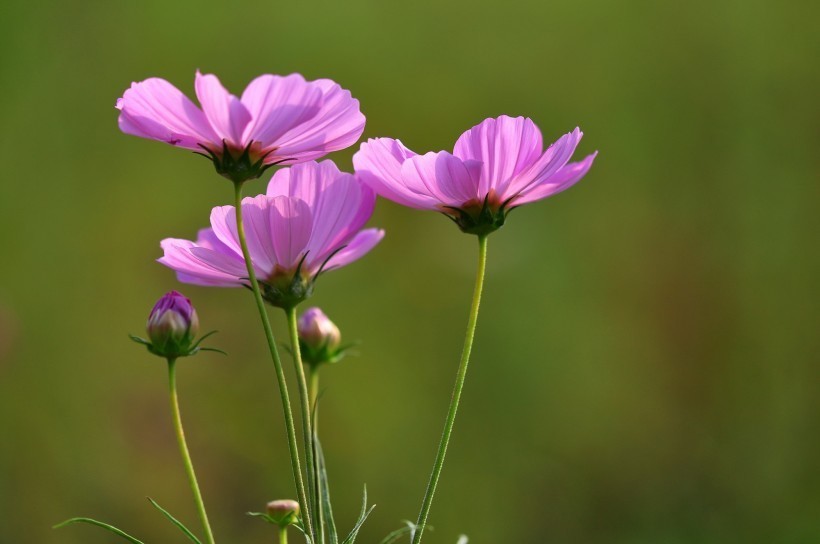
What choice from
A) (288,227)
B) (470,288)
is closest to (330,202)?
(288,227)

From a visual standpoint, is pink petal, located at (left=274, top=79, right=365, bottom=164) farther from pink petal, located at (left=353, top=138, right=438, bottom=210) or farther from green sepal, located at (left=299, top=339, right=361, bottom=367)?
green sepal, located at (left=299, top=339, right=361, bottom=367)

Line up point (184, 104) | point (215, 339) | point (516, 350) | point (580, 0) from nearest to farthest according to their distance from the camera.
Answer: point (184, 104), point (215, 339), point (516, 350), point (580, 0)

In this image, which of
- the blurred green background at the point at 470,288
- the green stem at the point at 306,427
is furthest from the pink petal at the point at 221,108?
the blurred green background at the point at 470,288

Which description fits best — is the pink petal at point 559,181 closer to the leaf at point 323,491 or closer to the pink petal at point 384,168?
the pink petal at point 384,168

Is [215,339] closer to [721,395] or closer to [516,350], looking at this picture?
[516,350]

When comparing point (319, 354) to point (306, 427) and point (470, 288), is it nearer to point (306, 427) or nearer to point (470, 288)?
point (306, 427)

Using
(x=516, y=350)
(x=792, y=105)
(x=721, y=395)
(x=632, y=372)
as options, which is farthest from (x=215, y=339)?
(x=792, y=105)

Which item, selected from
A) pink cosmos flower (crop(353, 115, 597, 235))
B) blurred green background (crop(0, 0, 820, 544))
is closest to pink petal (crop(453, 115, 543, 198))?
pink cosmos flower (crop(353, 115, 597, 235))
